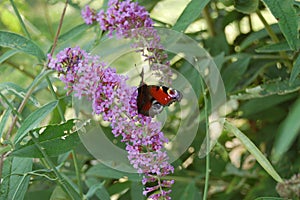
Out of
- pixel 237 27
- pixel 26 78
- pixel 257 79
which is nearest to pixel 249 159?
pixel 257 79

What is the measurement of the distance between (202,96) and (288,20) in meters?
0.47

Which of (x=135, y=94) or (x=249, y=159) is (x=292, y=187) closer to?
(x=135, y=94)

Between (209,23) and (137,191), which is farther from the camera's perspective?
(209,23)

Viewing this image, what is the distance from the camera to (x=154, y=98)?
36.5 inches

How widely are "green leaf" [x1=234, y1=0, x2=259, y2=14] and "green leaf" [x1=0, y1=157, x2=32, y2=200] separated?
1.63 ft

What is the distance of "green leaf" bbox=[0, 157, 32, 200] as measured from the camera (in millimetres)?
1047

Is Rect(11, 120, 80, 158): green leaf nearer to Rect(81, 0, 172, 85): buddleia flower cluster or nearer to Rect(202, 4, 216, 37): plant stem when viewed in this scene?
Rect(81, 0, 172, 85): buddleia flower cluster

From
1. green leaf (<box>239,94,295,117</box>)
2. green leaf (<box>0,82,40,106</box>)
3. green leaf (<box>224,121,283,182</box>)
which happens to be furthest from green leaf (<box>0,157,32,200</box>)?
green leaf (<box>239,94,295,117</box>)

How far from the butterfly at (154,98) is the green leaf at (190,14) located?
201 mm

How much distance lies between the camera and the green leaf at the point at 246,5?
1188mm

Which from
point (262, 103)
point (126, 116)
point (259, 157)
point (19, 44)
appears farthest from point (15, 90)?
point (262, 103)

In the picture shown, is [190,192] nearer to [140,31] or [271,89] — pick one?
[271,89]

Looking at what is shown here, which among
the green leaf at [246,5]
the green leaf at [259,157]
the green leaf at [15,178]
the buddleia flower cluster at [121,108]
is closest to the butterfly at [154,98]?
the buddleia flower cluster at [121,108]

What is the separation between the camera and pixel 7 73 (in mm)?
1666
